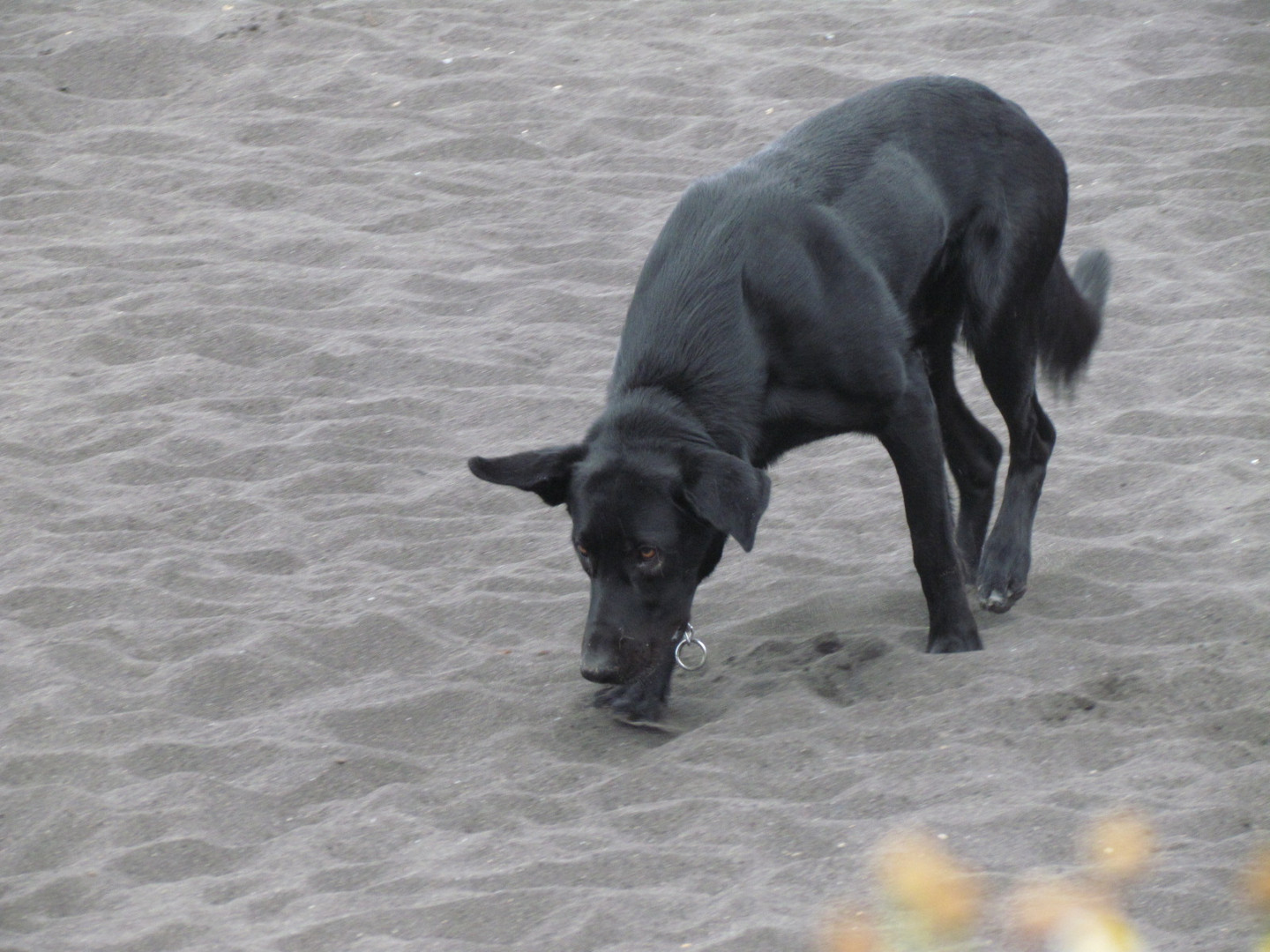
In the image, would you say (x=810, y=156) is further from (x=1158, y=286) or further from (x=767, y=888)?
(x=1158, y=286)

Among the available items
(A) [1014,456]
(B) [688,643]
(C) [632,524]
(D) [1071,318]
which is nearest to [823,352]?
(C) [632,524]

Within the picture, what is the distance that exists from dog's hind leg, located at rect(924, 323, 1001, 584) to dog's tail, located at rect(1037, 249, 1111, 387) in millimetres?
388

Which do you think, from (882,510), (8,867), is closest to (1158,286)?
(882,510)

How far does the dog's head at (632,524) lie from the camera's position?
3885 mm

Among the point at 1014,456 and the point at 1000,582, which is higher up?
the point at 1014,456

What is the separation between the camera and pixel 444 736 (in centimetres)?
423

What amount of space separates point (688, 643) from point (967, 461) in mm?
1484

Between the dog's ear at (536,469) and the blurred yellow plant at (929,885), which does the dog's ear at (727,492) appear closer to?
the dog's ear at (536,469)

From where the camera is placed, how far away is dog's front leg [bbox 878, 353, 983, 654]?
4465 mm

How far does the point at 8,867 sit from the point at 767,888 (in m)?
1.79

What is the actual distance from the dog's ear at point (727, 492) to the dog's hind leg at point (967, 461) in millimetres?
1573

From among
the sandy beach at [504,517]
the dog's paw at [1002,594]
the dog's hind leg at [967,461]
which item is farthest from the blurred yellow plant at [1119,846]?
the dog's hind leg at [967,461]

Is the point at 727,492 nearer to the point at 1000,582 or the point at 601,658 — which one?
the point at 601,658

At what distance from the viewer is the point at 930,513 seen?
4.52 m
